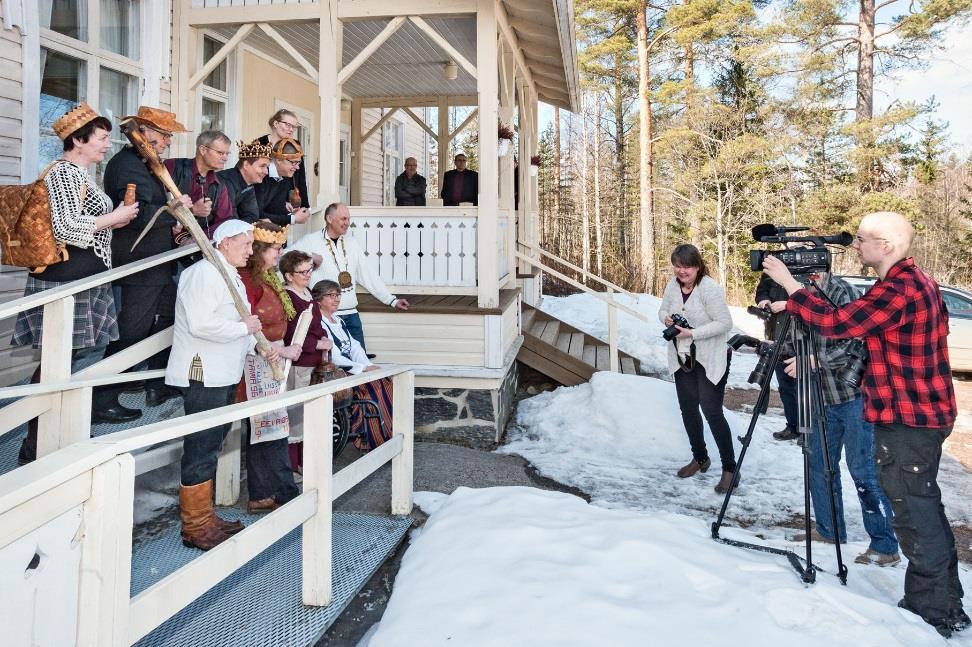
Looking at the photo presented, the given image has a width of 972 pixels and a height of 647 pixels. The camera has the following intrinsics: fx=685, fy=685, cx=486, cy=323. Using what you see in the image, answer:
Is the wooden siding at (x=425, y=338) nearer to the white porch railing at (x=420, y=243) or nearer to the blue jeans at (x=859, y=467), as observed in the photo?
the white porch railing at (x=420, y=243)

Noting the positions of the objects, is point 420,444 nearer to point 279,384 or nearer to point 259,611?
point 279,384

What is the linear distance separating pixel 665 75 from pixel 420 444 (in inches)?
904

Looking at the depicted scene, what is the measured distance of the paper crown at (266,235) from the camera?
357 cm

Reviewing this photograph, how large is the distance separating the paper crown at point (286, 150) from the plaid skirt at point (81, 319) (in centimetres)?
169

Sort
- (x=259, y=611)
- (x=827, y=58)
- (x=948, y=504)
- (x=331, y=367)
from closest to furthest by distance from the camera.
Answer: (x=259, y=611) → (x=331, y=367) → (x=948, y=504) → (x=827, y=58)

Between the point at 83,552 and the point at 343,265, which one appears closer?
the point at 83,552

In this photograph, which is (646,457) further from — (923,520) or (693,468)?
(923,520)

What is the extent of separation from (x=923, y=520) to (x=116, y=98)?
6.48m

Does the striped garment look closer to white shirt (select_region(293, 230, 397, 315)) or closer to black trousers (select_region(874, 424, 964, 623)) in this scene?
black trousers (select_region(874, 424, 964, 623))

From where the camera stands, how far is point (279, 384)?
366 cm

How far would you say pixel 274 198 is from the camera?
486 centimetres

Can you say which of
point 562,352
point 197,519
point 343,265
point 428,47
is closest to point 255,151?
point 343,265

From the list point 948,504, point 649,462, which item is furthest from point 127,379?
point 948,504

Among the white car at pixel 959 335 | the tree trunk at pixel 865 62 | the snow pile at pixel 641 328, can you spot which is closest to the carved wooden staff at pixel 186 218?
the snow pile at pixel 641 328
